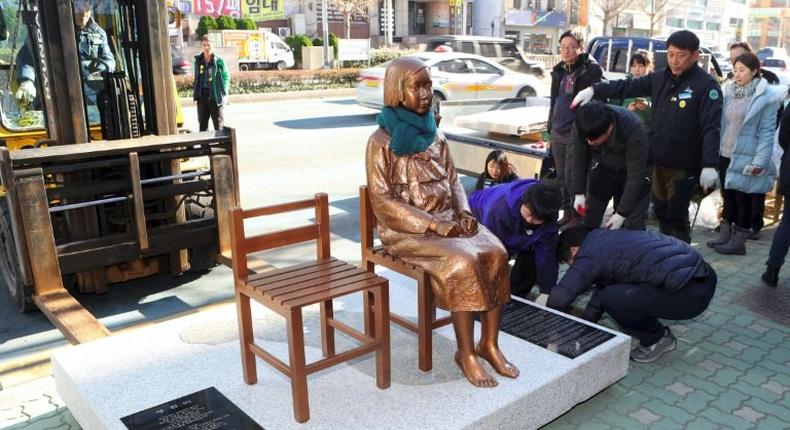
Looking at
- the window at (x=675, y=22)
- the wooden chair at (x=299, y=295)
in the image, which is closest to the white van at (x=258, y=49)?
the wooden chair at (x=299, y=295)

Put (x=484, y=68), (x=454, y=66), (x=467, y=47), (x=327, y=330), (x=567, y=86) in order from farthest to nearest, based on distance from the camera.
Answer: (x=467, y=47) < (x=484, y=68) < (x=454, y=66) < (x=567, y=86) < (x=327, y=330)

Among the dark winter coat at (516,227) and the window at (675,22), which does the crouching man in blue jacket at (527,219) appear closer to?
the dark winter coat at (516,227)

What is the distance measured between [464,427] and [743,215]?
411 cm

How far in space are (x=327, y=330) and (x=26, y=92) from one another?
349cm

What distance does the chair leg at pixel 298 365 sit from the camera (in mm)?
2584

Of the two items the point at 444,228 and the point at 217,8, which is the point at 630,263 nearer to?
the point at 444,228

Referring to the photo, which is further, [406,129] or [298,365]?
[406,129]

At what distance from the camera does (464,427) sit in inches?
106

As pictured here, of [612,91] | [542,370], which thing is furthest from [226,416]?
[612,91]

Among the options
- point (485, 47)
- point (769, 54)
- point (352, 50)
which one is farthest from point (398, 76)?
point (769, 54)

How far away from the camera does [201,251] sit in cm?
523

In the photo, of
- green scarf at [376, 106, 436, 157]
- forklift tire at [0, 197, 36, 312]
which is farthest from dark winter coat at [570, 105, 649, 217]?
forklift tire at [0, 197, 36, 312]

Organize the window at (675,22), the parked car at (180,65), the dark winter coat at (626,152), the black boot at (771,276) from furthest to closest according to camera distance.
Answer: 1. the window at (675,22)
2. the parked car at (180,65)
3. the black boot at (771,276)
4. the dark winter coat at (626,152)

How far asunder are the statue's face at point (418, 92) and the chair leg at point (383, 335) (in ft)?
2.77
